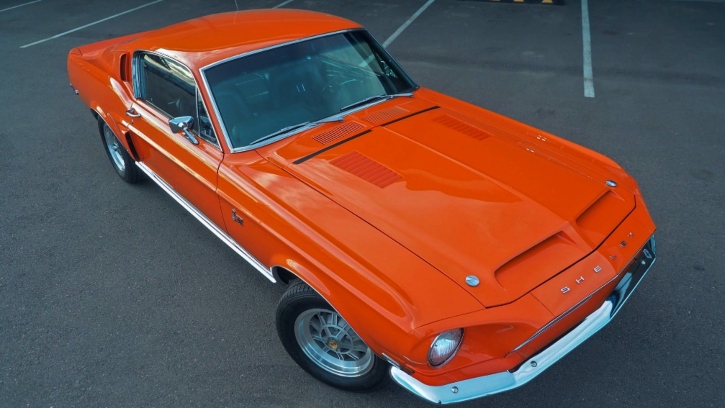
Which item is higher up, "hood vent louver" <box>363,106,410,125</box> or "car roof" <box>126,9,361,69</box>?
"car roof" <box>126,9,361,69</box>

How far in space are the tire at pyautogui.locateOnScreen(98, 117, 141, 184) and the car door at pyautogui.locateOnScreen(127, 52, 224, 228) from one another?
18.6 inches

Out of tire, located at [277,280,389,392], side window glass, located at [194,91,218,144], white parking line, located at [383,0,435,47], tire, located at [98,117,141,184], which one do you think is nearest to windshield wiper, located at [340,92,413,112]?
side window glass, located at [194,91,218,144]

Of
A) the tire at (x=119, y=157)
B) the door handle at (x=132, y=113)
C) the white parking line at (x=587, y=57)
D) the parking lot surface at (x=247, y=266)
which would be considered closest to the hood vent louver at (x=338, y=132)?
the parking lot surface at (x=247, y=266)

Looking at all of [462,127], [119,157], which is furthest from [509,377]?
[119,157]

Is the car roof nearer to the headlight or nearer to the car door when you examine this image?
the car door

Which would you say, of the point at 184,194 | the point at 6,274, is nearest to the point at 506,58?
the point at 184,194

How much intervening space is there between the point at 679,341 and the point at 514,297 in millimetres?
1499

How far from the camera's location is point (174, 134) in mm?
3523

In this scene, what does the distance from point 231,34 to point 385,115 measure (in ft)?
3.97

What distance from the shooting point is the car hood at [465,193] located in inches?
94.0

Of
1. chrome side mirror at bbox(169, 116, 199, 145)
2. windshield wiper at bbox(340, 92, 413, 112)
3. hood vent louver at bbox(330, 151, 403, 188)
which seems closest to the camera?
hood vent louver at bbox(330, 151, 403, 188)

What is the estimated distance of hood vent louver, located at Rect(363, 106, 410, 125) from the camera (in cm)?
339

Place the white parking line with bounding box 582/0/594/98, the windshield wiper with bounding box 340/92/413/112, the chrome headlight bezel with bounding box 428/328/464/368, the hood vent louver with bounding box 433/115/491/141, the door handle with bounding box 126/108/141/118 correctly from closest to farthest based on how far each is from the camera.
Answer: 1. the chrome headlight bezel with bounding box 428/328/464/368
2. the hood vent louver with bounding box 433/115/491/141
3. the windshield wiper with bounding box 340/92/413/112
4. the door handle with bounding box 126/108/141/118
5. the white parking line with bounding box 582/0/594/98

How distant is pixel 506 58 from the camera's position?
24.8 ft
